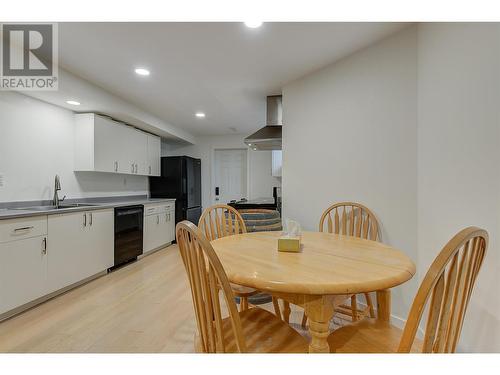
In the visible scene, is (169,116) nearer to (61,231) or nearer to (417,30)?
(61,231)

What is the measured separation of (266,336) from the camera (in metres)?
1.10

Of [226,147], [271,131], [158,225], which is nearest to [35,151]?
[158,225]

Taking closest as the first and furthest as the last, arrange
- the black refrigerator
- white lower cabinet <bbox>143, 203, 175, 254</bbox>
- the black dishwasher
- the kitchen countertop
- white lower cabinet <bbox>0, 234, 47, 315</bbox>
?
white lower cabinet <bbox>0, 234, 47, 315</bbox>
the kitchen countertop
the black dishwasher
white lower cabinet <bbox>143, 203, 175, 254</bbox>
the black refrigerator

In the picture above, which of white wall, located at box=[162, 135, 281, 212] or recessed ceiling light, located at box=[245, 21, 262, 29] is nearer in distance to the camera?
recessed ceiling light, located at box=[245, 21, 262, 29]

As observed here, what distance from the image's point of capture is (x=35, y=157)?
293cm

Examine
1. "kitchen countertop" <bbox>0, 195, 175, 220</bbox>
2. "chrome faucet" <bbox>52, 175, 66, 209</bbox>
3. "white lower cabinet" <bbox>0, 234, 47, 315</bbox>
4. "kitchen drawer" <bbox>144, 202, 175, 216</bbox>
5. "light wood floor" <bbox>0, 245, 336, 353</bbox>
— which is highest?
"chrome faucet" <bbox>52, 175, 66, 209</bbox>

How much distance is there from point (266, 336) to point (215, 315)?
13.6 inches

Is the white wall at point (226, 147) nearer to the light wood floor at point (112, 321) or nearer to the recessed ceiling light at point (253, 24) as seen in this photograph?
the light wood floor at point (112, 321)

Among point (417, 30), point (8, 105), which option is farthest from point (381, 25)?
point (8, 105)

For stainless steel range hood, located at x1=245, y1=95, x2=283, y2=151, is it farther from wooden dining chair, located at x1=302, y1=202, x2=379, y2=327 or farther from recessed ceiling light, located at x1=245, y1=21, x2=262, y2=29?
recessed ceiling light, located at x1=245, y1=21, x2=262, y2=29

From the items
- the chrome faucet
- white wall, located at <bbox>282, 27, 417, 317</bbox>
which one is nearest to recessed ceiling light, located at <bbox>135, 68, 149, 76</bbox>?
white wall, located at <bbox>282, 27, 417, 317</bbox>

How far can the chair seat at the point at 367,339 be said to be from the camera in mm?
1018

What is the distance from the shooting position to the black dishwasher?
11.1 feet

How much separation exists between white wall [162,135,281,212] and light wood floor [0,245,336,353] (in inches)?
119
